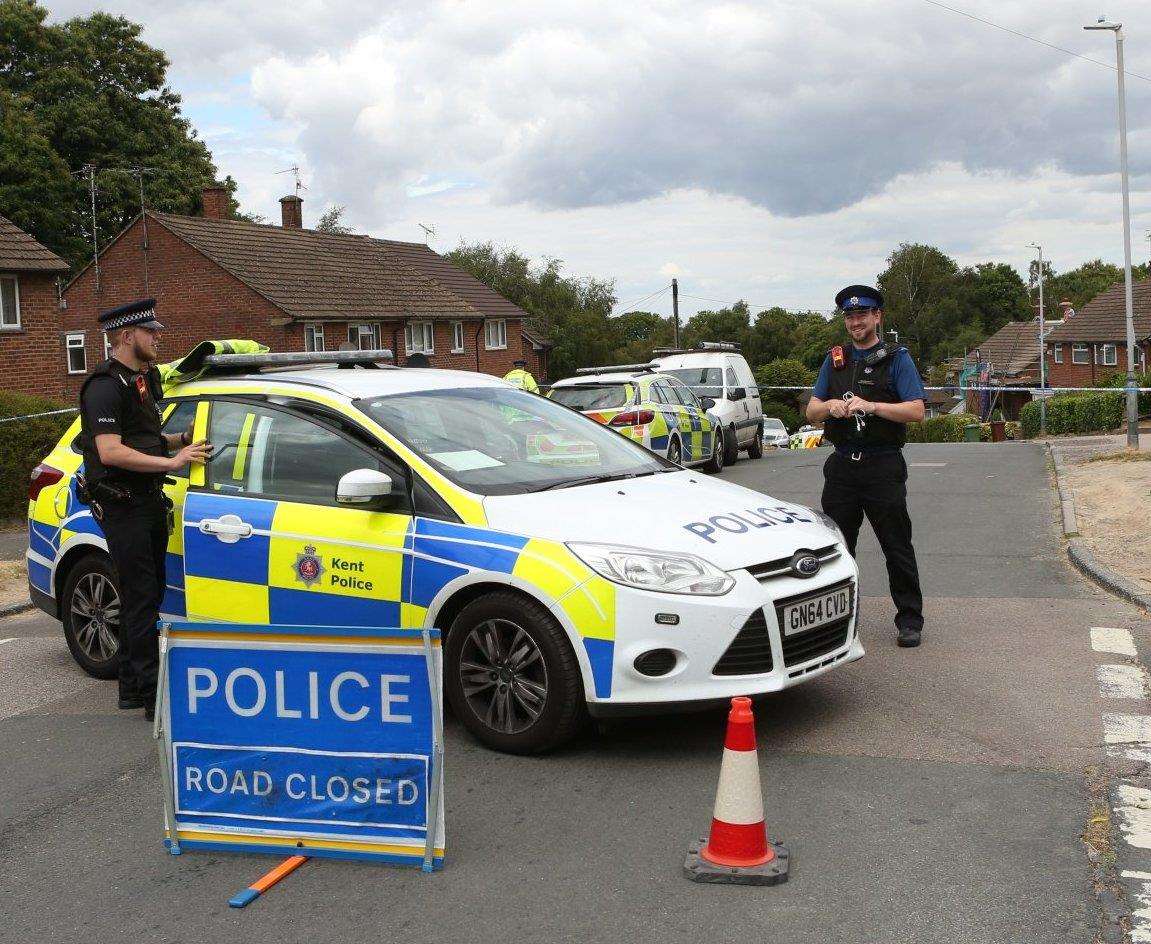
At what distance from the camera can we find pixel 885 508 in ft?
23.4

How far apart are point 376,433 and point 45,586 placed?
8.31 feet

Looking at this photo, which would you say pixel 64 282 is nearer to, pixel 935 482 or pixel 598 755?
pixel 935 482

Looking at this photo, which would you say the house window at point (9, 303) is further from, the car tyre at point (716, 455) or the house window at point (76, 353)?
the house window at point (76, 353)

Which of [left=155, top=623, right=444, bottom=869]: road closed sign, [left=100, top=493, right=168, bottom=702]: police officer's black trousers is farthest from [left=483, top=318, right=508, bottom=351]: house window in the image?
[left=155, top=623, right=444, bottom=869]: road closed sign

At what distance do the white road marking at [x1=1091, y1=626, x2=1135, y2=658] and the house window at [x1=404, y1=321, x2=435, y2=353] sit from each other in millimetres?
38768

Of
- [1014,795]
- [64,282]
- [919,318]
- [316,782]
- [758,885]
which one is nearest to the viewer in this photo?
[758,885]

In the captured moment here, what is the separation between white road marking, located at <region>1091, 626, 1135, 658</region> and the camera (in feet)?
23.1

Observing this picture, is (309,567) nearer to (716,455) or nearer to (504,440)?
(504,440)

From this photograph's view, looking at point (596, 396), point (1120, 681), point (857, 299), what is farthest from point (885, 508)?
point (596, 396)

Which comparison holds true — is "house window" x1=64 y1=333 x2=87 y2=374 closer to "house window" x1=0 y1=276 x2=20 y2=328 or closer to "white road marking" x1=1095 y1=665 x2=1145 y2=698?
"house window" x1=0 y1=276 x2=20 y2=328

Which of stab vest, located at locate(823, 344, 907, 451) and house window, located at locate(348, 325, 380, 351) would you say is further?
house window, located at locate(348, 325, 380, 351)

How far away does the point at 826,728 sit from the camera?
18.6 feet

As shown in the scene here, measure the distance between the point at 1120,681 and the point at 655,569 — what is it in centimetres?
275

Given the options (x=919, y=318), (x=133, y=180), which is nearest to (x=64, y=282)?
(x=133, y=180)
